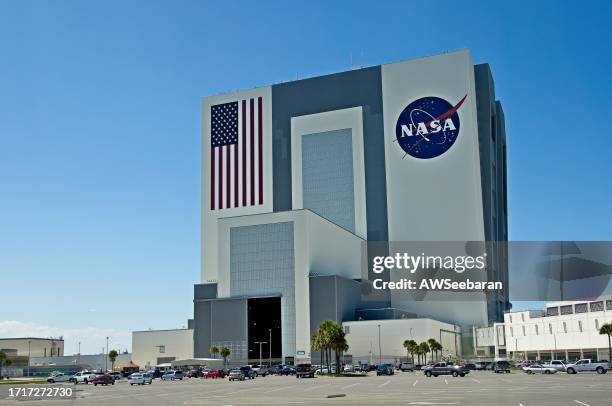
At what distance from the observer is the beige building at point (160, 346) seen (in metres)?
143

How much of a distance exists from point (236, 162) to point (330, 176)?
21306 millimetres

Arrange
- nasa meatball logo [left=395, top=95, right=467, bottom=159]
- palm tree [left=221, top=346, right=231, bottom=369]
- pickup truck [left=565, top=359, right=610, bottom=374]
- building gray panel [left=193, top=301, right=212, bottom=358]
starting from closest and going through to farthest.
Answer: pickup truck [left=565, top=359, right=610, bottom=374] → palm tree [left=221, top=346, right=231, bottom=369] → building gray panel [left=193, top=301, right=212, bottom=358] → nasa meatball logo [left=395, top=95, right=467, bottom=159]

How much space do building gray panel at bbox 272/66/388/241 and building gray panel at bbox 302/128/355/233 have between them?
3.84 m

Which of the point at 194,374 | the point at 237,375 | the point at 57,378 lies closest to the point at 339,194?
the point at 194,374

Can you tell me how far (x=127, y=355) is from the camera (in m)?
161

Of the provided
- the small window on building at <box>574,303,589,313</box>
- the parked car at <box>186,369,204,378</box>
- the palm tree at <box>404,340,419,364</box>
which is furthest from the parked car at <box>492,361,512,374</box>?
the parked car at <box>186,369,204,378</box>

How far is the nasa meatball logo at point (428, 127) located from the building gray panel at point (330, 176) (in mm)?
13499

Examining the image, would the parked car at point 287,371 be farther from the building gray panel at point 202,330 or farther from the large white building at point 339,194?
the building gray panel at point 202,330

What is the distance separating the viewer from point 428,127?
141 meters

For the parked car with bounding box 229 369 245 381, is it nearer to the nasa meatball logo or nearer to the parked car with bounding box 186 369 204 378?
the parked car with bounding box 186 369 204 378

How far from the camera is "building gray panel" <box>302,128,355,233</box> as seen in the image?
150250 millimetres

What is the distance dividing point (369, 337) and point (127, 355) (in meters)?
64.4

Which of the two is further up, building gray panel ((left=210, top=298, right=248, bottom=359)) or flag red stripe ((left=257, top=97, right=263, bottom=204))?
flag red stripe ((left=257, top=97, right=263, bottom=204))

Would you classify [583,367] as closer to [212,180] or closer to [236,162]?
[236,162]
